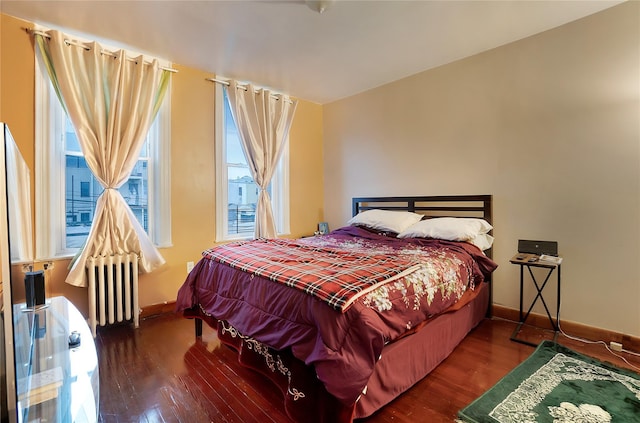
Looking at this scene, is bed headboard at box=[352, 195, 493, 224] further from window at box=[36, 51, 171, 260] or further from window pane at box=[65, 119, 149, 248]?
window pane at box=[65, 119, 149, 248]

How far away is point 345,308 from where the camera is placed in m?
1.38

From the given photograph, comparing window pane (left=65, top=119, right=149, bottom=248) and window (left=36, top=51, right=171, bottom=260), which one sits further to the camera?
window pane (left=65, top=119, right=149, bottom=248)

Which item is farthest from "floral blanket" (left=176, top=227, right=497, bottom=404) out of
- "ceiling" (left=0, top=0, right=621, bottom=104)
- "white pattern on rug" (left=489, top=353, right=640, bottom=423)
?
"ceiling" (left=0, top=0, right=621, bottom=104)

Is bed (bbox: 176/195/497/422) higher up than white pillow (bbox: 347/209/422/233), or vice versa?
white pillow (bbox: 347/209/422/233)

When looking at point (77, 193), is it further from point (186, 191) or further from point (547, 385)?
point (547, 385)

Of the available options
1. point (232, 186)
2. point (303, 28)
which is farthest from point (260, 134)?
point (303, 28)

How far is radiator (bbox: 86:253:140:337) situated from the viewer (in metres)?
2.50

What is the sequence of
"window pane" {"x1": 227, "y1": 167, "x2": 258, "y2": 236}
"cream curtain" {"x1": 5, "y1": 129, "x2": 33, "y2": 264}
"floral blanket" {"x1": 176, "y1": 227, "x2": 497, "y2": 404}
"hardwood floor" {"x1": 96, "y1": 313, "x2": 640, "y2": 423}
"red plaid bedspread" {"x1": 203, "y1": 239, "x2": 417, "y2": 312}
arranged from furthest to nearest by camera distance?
"window pane" {"x1": 227, "y1": 167, "x2": 258, "y2": 236} → "hardwood floor" {"x1": 96, "y1": 313, "x2": 640, "y2": 423} → "red plaid bedspread" {"x1": 203, "y1": 239, "x2": 417, "y2": 312} → "floral blanket" {"x1": 176, "y1": 227, "x2": 497, "y2": 404} → "cream curtain" {"x1": 5, "y1": 129, "x2": 33, "y2": 264}

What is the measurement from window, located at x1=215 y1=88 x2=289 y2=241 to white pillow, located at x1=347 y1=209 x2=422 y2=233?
1245 millimetres

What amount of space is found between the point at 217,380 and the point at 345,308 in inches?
44.6

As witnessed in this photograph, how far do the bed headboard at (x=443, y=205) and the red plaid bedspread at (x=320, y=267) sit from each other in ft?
4.50

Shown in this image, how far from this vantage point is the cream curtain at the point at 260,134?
3588 millimetres

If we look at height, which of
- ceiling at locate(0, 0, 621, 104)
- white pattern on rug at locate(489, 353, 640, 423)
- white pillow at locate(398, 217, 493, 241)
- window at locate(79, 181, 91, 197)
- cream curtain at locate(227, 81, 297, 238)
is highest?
ceiling at locate(0, 0, 621, 104)

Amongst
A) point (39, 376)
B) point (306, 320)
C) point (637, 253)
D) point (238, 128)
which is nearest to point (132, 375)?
Answer: point (39, 376)
